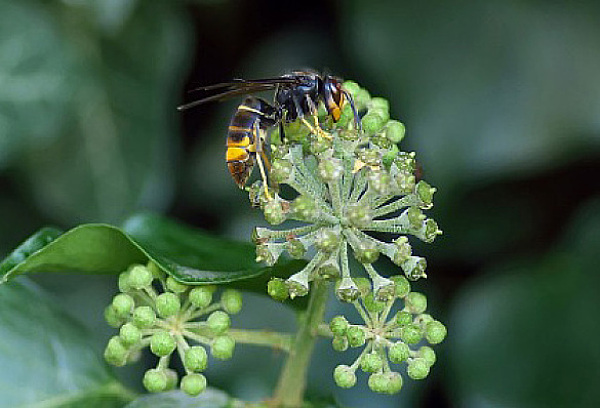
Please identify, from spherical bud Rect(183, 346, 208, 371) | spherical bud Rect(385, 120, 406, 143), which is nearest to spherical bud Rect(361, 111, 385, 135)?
spherical bud Rect(385, 120, 406, 143)

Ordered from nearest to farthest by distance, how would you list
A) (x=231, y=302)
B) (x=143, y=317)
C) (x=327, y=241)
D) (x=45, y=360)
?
(x=327, y=241) → (x=143, y=317) → (x=231, y=302) → (x=45, y=360)

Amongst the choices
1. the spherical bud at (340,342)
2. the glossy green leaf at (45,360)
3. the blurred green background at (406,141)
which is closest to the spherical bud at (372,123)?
the spherical bud at (340,342)

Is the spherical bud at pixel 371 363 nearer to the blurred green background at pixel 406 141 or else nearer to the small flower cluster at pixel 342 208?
the small flower cluster at pixel 342 208

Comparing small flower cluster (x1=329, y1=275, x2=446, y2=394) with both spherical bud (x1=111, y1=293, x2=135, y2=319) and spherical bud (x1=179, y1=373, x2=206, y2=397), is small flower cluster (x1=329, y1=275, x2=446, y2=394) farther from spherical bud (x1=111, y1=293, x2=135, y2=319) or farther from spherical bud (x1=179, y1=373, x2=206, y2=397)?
spherical bud (x1=111, y1=293, x2=135, y2=319)

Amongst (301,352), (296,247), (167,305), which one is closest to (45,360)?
(167,305)

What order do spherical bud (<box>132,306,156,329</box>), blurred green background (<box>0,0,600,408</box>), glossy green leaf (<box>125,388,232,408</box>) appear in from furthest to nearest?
blurred green background (<box>0,0,600,408</box>), glossy green leaf (<box>125,388,232,408</box>), spherical bud (<box>132,306,156,329</box>)

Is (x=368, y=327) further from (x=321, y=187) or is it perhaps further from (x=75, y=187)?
(x=75, y=187)

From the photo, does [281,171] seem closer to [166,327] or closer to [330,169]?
[330,169]
